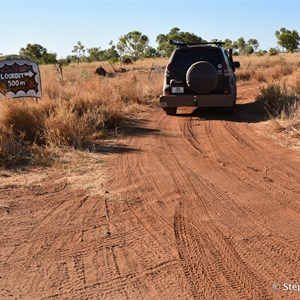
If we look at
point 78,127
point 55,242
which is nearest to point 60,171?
point 78,127

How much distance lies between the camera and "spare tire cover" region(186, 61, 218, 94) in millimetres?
10688

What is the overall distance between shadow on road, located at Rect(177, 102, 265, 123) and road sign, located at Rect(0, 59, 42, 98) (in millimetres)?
4176

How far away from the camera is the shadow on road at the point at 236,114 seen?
1098cm

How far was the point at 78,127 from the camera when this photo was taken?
805 centimetres

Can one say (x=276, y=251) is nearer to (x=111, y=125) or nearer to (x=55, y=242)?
(x=55, y=242)

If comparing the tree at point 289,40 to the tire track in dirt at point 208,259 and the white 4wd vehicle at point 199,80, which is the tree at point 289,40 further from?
the tire track in dirt at point 208,259

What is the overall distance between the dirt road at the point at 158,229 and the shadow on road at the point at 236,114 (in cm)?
376

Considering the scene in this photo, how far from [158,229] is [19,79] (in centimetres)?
672

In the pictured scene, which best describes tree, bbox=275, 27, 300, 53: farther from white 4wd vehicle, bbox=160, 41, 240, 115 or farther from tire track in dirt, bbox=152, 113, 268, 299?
tire track in dirt, bbox=152, 113, 268, 299

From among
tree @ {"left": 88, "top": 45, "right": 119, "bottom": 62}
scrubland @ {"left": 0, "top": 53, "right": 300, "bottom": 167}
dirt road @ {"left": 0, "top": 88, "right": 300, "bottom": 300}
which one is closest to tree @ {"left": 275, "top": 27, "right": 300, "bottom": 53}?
tree @ {"left": 88, "top": 45, "right": 119, "bottom": 62}

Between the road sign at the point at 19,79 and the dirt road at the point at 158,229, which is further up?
the road sign at the point at 19,79

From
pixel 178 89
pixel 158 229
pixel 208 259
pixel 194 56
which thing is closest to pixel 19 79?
pixel 178 89

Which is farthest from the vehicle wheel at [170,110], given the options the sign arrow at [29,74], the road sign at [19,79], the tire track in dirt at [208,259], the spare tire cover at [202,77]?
the tire track in dirt at [208,259]

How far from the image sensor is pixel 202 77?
1069cm
